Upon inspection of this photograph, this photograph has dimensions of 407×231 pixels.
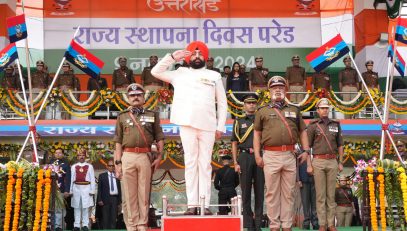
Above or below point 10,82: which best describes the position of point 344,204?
below

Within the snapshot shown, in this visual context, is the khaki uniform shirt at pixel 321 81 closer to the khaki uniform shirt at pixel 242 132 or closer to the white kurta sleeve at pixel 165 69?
the khaki uniform shirt at pixel 242 132

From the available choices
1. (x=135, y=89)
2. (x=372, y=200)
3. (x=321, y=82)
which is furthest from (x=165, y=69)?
(x=321, y=82)

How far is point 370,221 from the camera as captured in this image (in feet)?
37.2

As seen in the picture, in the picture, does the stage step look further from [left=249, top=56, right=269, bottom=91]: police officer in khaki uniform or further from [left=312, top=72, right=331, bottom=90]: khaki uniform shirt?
[left=312, top=72, right=331, bottom=90]: khaki uniform shirt

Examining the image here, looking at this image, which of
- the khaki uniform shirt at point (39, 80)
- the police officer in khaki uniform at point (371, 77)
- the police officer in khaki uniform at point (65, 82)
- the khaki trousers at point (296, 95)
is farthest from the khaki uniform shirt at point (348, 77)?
the khaki uniform shirt at point (39, 80)

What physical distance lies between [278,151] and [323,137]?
6.10 ft

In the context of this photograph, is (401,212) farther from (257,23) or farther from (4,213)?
(257,23)

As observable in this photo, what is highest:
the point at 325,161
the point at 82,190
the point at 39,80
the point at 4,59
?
the point at 4,59

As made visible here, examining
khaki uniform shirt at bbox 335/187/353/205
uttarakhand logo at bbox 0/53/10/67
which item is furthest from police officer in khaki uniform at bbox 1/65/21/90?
khaki uniform shirt at bbox 335/187/353/205

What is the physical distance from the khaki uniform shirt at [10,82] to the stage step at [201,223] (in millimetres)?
11084

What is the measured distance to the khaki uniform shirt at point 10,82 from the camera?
1942 centimetres

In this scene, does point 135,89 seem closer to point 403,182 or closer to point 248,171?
point 248,171

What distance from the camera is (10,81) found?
19.5 m

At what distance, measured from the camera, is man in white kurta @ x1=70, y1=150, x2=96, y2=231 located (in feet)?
49.6
